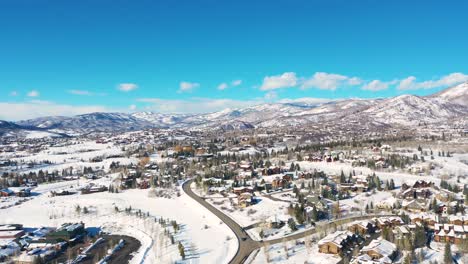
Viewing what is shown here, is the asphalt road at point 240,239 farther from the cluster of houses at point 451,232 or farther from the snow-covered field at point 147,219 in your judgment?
the cluster of houses at point 451,232

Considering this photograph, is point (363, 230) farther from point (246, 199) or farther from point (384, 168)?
point (384, 168)

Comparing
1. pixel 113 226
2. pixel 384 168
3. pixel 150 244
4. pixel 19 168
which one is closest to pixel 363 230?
pixel 150 244

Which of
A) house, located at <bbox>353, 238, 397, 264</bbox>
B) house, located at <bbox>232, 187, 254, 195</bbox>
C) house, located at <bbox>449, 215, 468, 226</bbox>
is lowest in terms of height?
house, located at <bbox>353, 238, 397, 264</bbox>

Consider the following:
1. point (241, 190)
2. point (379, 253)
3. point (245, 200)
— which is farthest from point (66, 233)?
point (379, 253)

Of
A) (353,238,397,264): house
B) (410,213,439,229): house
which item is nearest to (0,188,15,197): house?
(353,238,397,264): house

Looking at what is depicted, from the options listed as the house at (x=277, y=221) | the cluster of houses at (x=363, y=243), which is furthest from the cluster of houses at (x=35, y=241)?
the cluster of houses at (x=363, y=243)

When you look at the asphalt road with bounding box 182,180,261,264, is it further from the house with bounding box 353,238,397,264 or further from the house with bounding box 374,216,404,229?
the house with bounding box 374,216,404,229

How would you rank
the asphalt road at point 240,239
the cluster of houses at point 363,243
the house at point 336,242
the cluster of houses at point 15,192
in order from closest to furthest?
1. the cluster of houses at point 363,243
2. the house at point 336,242
3. the asphalt road at point 240,239
4. the cluster of houses at point 15,192

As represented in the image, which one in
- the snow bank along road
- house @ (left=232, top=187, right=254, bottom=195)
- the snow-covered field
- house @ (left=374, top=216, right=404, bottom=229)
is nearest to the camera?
the snow bank along road
